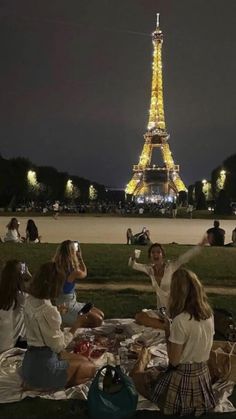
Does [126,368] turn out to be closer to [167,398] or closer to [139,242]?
[167,398]

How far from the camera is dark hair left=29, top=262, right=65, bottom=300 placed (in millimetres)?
5281

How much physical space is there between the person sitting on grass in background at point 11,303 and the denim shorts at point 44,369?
1.14 m

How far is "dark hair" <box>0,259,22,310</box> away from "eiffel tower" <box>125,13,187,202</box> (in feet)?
321

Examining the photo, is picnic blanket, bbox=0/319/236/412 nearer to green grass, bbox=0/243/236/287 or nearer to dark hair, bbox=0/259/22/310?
dark hair, bbox=0/259/22/310

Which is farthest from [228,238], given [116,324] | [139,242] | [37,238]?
[116,324]

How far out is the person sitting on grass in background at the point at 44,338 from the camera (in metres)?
5.20

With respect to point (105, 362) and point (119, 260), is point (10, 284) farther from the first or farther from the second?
point (119, 260)

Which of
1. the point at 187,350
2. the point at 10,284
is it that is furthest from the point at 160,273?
the point at 187,350

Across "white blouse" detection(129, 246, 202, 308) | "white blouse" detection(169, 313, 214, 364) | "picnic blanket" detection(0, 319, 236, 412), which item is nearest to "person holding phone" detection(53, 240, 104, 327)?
"picnic blanket" detection(0, 319, 236, 412)

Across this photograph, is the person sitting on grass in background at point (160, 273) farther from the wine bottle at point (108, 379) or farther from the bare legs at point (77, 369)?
the wine bottle at point (108, 379)

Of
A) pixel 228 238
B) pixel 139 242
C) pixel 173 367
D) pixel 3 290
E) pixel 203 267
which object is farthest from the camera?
pixel 228 238

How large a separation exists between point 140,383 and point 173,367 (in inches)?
31.2

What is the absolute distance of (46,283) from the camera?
5.30 metres

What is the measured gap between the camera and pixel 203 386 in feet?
16.0
